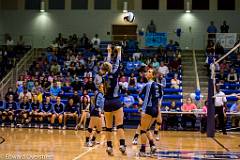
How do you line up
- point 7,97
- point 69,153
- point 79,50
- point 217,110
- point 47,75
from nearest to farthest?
1. point 69,153
2. point 217,110
3. point 7,97
4. point 47,75
5. point 79,50

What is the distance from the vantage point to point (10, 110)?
22406 millimetres

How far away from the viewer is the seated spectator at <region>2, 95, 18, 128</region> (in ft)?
73.0

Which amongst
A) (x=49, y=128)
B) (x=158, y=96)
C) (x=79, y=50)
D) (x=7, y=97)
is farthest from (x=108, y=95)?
(x=79, y=50)

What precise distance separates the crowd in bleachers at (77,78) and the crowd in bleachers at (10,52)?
4.85 ft

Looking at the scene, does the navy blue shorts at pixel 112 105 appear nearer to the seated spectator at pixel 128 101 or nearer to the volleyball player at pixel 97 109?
the volleyball player at pixel 97 109

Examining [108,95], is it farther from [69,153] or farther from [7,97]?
[7,97]

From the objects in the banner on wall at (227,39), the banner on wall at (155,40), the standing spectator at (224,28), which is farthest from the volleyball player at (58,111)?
the standing spectator at (224,28)

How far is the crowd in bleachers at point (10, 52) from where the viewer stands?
92.4 ft

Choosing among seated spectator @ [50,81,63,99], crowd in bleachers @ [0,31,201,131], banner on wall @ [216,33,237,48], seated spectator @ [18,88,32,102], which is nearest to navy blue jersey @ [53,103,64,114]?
crowd in bleachers @ [0,31,201,131]

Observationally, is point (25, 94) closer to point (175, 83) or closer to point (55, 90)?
point (55, 90)

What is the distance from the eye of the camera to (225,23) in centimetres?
3041

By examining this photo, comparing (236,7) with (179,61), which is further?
(236,7)

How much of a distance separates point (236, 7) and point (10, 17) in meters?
15.0

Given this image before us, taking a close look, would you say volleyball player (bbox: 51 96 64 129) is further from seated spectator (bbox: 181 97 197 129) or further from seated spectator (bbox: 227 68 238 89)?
seated spectator (bbox: 227 68 238 89)
